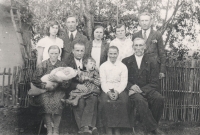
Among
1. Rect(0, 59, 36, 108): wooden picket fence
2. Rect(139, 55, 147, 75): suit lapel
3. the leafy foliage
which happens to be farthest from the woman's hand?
the leafy foliage

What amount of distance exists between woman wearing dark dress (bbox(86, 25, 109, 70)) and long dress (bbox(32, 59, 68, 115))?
0.87m

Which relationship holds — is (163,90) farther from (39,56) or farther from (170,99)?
(39,56)

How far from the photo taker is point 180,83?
5.48 metres

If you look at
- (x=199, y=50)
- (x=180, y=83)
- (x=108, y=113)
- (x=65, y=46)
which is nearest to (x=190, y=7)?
(x=199, y=50)

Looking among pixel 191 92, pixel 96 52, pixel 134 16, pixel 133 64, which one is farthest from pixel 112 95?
pixel 134 16

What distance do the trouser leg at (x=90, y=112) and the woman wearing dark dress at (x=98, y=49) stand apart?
0.86 m

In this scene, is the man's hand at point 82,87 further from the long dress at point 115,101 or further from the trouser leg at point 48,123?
the trouser leg at point 48,123

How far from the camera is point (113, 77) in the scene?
13.6 ft

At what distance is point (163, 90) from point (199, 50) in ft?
13.0

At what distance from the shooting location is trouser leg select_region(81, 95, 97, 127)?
3.80m

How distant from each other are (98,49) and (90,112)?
1326mm

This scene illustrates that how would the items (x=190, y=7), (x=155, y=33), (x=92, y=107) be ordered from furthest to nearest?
(x=190, y=7) → (x=155, y=33) → (x=92, y=107)

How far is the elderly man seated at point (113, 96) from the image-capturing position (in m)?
3.90

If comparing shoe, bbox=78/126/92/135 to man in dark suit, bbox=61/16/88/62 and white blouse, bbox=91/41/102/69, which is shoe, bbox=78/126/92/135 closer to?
white blouse, bbox=91/41/102/69
